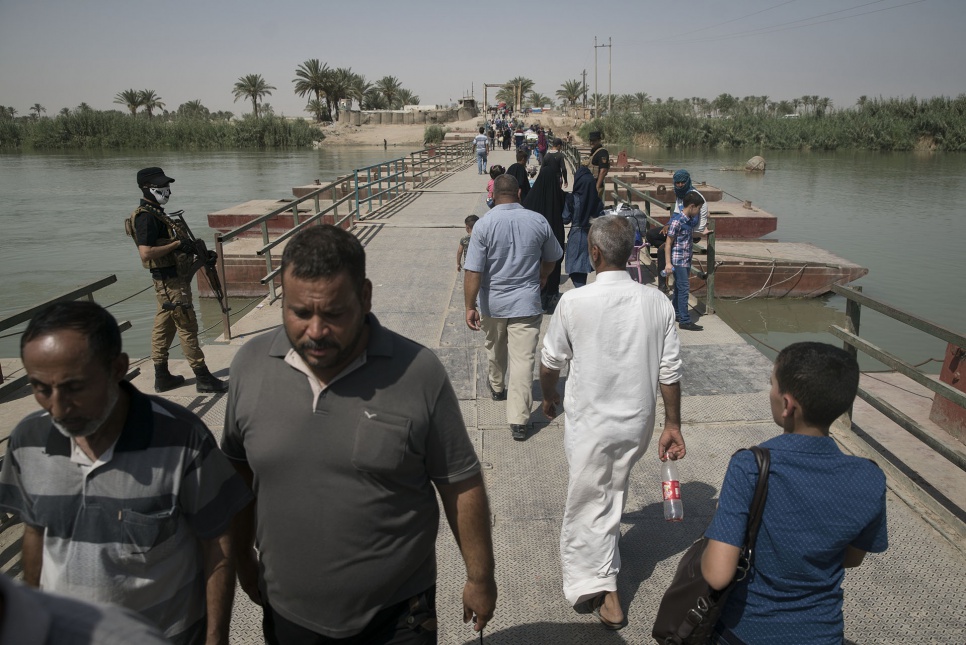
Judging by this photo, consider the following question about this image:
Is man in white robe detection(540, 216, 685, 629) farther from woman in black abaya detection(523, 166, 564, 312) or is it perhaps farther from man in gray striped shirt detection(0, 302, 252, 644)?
woman in black abaya detection(523, 166, 564, 312)

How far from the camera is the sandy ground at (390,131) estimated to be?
70312 millimetres

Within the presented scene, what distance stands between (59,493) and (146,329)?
11003 millimetres

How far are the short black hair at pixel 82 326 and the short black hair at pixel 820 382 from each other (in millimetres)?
1832

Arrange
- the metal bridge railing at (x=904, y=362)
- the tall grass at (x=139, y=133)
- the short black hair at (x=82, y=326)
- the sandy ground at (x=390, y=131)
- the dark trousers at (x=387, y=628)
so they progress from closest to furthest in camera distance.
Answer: the short black hair at (x=82, y=326), the dark trousers at (x=387, y=628), the metal bridge railing at (x=904, y=362), the tall grass at (x=139, y=133), the sandy ground at (x=390, y=131)

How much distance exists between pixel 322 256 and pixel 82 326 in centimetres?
61

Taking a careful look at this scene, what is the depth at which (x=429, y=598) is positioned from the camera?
2.09 meters

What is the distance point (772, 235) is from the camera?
19797 mm

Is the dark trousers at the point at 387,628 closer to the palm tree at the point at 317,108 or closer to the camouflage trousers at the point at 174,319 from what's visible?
the camouflage trousers at the point at 174,319

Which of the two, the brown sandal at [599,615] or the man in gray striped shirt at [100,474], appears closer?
the man in gray striped shirt at [100,474]

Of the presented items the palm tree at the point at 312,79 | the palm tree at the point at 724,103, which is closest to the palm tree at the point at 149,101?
the palm tree at the point at 312,79

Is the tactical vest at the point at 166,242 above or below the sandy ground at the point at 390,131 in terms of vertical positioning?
below

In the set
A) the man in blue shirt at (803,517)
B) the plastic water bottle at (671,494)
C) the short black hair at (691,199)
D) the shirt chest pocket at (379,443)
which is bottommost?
the plastic water bottle at (671,494)

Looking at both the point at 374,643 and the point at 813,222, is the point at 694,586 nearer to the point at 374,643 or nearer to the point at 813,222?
the point at 374,643

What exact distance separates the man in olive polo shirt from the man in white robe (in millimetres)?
1054
